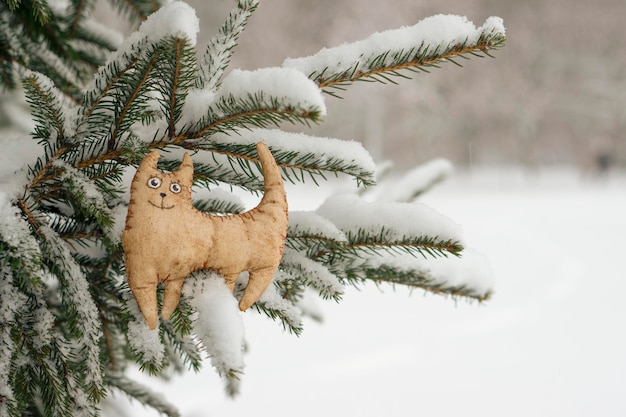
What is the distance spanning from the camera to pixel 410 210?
0.54 metres

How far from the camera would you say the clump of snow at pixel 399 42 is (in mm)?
430

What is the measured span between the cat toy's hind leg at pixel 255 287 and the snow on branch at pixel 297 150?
0.31ft

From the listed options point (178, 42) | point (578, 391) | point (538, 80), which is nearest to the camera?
point (178, 42)

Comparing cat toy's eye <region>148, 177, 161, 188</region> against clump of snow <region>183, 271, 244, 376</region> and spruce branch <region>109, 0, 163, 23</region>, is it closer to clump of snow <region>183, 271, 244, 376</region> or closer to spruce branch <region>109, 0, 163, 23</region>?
clump of snow <region>183, 271, 244, 376</region>

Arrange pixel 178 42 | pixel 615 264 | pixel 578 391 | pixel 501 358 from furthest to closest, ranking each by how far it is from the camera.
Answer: pixel 615 264
pixel 501 358
pixel 578 391
pixel 178 42

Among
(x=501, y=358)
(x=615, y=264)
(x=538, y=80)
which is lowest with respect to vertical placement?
(x=501, y=358)

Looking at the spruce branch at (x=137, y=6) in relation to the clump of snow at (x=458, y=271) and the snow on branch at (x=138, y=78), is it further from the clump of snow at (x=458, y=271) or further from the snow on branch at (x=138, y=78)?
the clump of snow at (x=458, y=271)

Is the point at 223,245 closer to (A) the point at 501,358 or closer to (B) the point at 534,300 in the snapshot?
(A) the point at 501,358

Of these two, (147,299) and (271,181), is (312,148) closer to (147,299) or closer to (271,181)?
(271,181)

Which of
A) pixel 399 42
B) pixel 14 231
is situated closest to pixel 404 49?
pixel 399 42

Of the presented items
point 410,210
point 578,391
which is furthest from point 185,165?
point 578,391

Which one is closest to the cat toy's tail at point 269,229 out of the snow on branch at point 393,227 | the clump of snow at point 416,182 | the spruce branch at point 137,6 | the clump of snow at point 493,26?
the snow on branch at point 393,227

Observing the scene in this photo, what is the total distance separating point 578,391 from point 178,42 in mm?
2043

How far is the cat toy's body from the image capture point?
43cm
